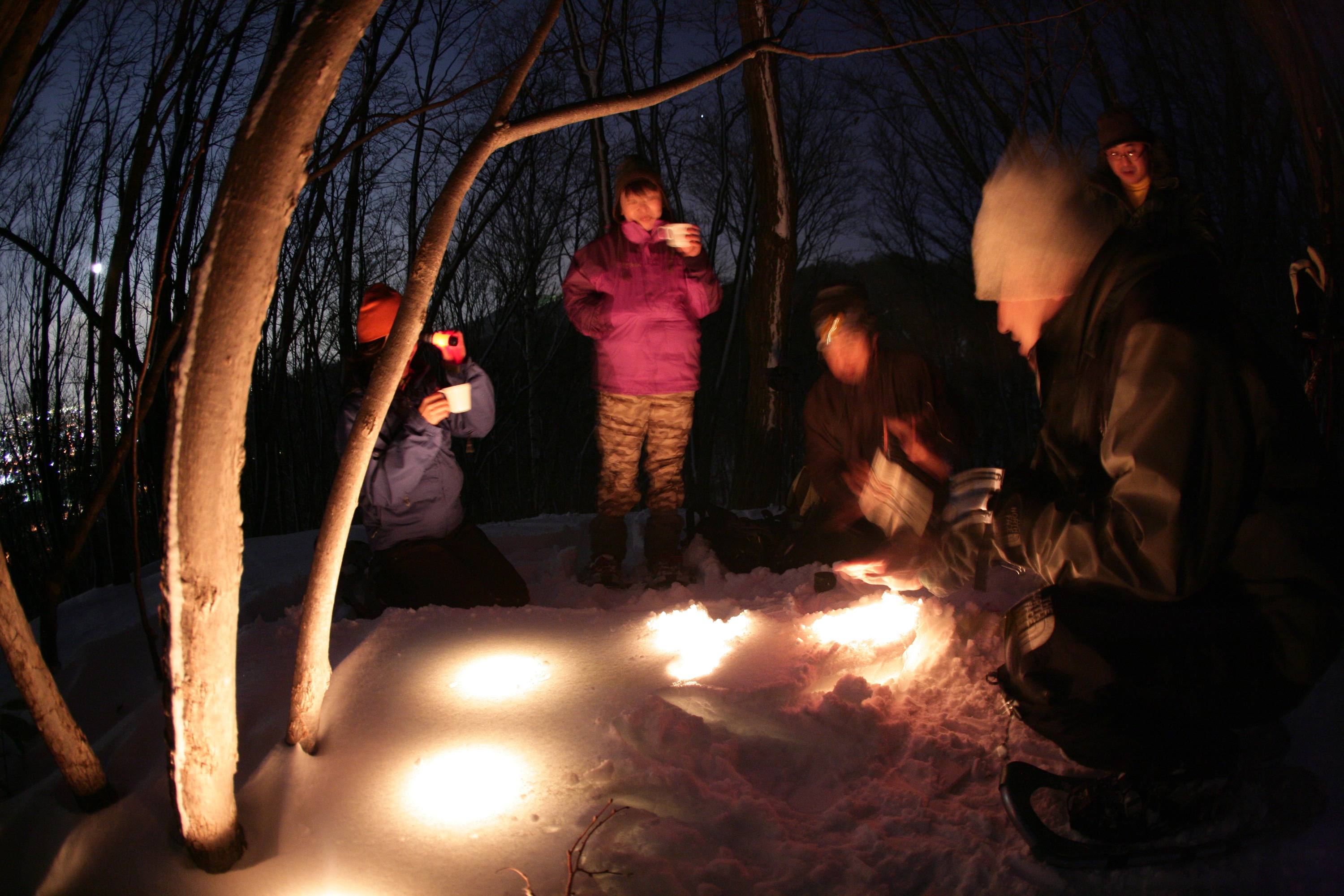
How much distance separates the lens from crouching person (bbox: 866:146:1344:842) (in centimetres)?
144

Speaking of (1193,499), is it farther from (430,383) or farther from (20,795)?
(430,383)

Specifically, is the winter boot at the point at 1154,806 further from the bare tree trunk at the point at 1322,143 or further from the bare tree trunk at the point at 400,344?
the bare tree trunk at the point at 1322,143

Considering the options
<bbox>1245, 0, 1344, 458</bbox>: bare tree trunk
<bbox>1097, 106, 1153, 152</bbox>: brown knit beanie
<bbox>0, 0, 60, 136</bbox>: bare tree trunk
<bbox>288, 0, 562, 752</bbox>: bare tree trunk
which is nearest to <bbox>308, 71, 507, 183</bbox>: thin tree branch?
<bbox>288, 0, 562, 752</bbox>: bare tree trunk

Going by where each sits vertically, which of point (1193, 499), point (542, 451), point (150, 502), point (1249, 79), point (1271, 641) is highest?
point (1249, 79)

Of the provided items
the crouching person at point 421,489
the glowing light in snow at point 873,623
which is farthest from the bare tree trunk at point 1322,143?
the crouching person at point 421,489

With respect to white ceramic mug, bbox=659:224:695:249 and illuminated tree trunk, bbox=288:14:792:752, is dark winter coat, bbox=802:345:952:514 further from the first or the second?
illuminated tree trunk, bbox=288:14:792:752

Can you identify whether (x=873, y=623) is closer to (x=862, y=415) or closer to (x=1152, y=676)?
(x=1152, y=676)

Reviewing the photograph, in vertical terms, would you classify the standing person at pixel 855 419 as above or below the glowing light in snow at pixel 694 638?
above

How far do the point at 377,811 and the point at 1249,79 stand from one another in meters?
8.10

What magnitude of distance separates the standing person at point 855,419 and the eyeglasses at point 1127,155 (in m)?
1.59

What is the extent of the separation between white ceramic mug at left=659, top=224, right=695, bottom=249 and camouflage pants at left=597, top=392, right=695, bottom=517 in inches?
30.2

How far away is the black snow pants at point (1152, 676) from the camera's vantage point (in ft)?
5.06

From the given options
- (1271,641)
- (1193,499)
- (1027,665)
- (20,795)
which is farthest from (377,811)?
(1271,641)

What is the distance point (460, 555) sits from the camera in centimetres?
362
